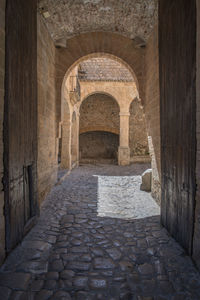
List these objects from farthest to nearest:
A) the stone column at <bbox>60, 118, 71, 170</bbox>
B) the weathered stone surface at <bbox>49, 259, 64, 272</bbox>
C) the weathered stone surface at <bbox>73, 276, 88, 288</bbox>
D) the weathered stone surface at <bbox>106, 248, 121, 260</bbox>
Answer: the stone column at <bbox>60, 118, 71, 170</bbox> < the weathered stone surface at <bbox>106, 248, 121, 260</bbox> < the weathered stone surface at <bbox>49, 259, 64, 272</bbox> < the weathered stone surface at <bbox>73, 276, 88, 288</bbox>

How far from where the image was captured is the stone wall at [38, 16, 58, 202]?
431cm

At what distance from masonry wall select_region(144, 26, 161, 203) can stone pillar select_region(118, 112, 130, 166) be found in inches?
297

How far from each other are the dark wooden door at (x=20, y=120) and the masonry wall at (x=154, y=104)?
2.60m

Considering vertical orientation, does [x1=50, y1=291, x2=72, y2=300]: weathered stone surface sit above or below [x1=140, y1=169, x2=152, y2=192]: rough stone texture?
below

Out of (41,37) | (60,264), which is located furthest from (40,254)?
(41,37)

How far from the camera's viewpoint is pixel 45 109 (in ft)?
15.5

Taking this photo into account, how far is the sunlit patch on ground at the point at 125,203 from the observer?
4.09m

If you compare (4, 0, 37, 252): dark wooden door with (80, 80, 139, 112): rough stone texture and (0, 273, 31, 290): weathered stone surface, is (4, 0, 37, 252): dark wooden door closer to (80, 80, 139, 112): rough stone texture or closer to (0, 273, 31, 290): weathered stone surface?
(0, 273, 31, 290): weathered stone surface

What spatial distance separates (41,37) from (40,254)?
166 inches

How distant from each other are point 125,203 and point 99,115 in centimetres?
1147

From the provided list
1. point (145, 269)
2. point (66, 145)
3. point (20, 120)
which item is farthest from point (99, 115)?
point (145, 269)

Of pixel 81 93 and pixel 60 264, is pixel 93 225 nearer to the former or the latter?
pixel 60 264

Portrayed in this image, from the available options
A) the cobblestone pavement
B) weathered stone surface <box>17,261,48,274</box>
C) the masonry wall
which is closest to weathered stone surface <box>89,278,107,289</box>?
the cobblestone pavement

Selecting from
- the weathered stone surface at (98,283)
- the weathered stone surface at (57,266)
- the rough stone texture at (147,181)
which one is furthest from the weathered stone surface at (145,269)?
the rough stone texture at (147,181)
